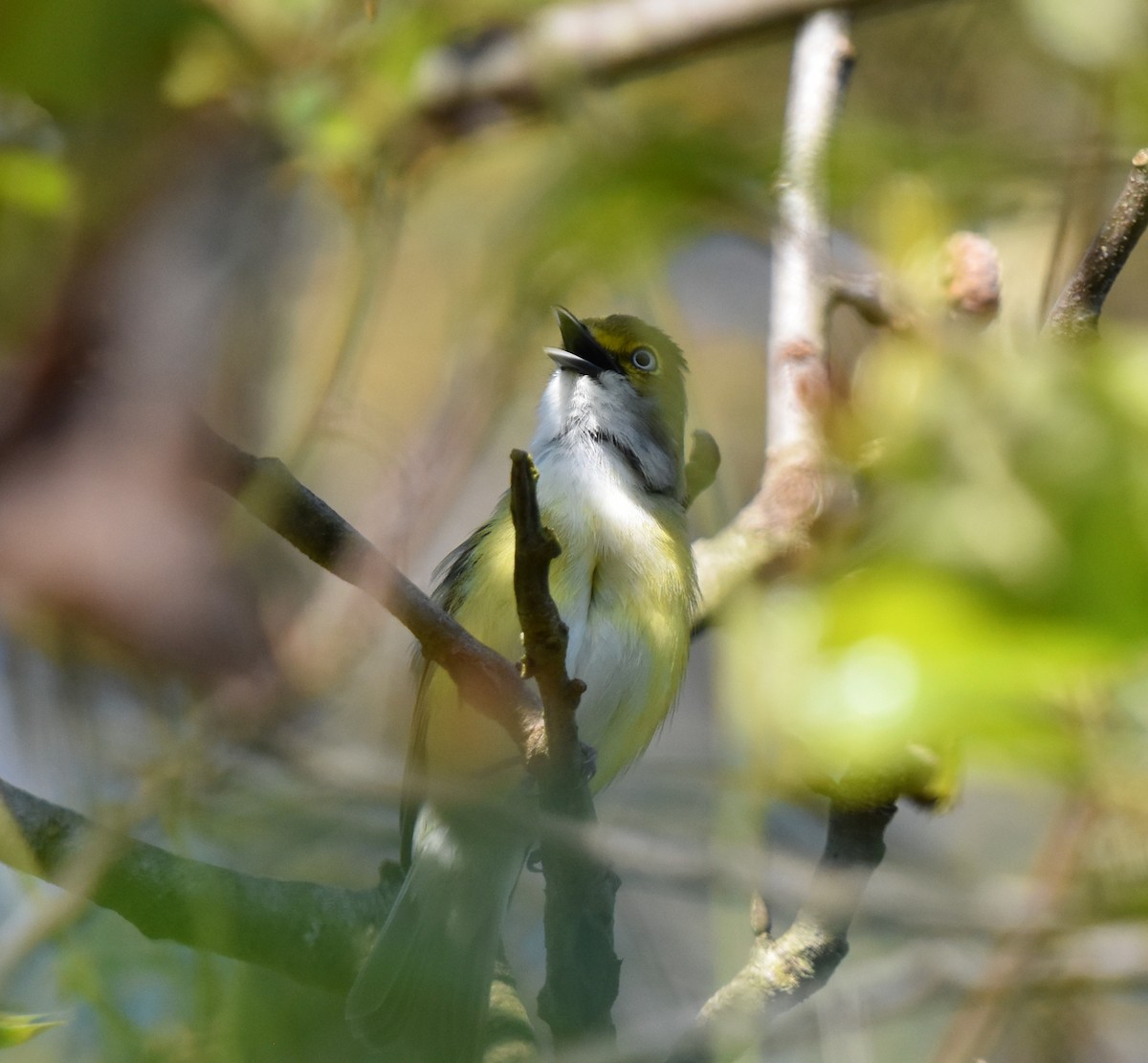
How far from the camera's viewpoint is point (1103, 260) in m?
1.74

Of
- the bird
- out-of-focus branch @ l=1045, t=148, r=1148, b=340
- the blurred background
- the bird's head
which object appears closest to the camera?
the blurred background

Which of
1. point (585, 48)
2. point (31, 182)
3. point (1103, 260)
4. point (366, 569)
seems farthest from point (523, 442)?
point (1103, 260)

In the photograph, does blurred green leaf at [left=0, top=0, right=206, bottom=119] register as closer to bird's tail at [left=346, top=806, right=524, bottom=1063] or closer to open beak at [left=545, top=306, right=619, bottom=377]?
bird's tail at [left=346, top=806, right=524, bottom=1063]

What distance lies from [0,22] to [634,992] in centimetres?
287

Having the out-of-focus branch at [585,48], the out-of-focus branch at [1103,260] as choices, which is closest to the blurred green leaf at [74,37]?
the out-of-focus branch at [1103,260]

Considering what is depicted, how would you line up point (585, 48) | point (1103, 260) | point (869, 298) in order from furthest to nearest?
point (585, 48)
point (869, 298)
point (1103, 260)

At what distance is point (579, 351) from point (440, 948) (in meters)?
1.85

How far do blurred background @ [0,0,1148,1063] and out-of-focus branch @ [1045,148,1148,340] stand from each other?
0.18 ft

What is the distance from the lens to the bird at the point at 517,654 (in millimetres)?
3385

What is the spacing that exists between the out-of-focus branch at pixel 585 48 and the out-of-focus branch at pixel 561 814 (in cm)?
311

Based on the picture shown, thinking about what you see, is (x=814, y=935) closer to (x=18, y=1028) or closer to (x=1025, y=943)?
(x=1025, y=943)

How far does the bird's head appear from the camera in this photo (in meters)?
3.97

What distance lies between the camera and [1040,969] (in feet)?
6.42

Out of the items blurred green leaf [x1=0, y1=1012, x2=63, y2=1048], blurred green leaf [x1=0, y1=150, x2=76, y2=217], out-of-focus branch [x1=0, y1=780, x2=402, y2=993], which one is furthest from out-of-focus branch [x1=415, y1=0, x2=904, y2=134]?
blurred green leaf [x1=0, y1=1012, x2=63, y2=1048]
